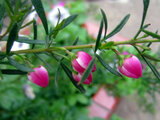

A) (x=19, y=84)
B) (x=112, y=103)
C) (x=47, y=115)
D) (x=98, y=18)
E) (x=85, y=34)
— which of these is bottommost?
(x=112, y=103)

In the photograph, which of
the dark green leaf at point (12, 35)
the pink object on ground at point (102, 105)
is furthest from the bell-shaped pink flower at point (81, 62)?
the pink object on ground at point (102, 105)

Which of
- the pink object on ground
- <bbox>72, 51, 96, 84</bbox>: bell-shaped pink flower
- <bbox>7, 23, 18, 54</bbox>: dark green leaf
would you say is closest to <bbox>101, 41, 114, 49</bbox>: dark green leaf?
<bbox>72, 51, 96, 84</bbox>: bell-shaped pink flower

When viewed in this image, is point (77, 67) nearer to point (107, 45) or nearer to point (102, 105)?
point (107, 45)

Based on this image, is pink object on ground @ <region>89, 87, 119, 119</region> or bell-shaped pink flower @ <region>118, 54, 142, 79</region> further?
pink object on ground @ <region>89, 87, 119, 119</region>

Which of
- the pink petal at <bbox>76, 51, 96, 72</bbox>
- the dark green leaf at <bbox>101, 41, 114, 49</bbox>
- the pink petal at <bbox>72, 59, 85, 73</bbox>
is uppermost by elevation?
the dark green leaf at <bbox>101, 41, 114, 49</bbox>

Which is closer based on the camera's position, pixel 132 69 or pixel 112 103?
pixel 132 69

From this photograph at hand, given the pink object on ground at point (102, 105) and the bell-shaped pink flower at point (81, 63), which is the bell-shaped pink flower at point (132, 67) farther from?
the pink object on ground at point (102, 105)

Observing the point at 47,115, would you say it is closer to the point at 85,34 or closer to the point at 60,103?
the point at 60,103

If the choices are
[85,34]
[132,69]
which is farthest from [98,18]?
[132,69]

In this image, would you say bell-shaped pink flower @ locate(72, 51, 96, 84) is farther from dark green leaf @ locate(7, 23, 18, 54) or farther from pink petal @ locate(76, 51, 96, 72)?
dark green leaf @ locate(7, 23, 18, 54)
